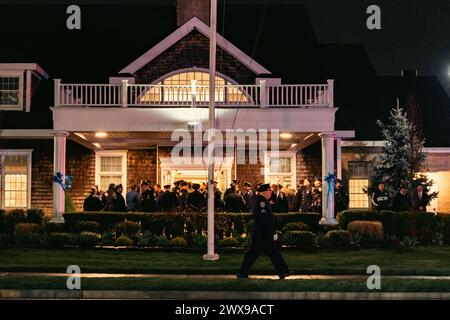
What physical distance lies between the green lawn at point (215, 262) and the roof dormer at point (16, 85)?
377 inches

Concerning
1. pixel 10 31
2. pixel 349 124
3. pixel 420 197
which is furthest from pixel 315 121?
pixel 10 31

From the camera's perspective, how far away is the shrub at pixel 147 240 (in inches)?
751

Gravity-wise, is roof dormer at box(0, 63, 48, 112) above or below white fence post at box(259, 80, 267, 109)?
above

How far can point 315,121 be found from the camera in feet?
74.4

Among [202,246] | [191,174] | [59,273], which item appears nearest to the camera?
[59,273]

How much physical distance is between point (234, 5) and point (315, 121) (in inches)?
473

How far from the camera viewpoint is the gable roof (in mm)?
26156

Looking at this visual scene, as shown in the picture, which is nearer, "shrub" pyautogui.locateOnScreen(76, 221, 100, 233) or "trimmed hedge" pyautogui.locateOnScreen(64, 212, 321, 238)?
"trimmed hedge" pyautogui.locateOnScreen(64, 212, 321, 238)

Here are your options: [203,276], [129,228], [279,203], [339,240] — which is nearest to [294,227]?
[279,203]

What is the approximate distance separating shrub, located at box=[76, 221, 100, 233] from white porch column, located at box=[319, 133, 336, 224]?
7073 millimetres

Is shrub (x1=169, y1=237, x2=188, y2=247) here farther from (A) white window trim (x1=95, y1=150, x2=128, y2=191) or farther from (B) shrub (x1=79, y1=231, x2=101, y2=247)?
(A) white window trim (x1=95, y1=150, x2=128, y2=191)

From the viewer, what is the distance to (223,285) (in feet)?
41.6

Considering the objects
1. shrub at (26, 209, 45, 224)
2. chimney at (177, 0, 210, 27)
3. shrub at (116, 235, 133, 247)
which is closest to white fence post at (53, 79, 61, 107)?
shrub at (26, 209, 45, 224)

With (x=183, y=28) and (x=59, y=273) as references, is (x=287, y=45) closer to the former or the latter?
(x=183, y=28)
